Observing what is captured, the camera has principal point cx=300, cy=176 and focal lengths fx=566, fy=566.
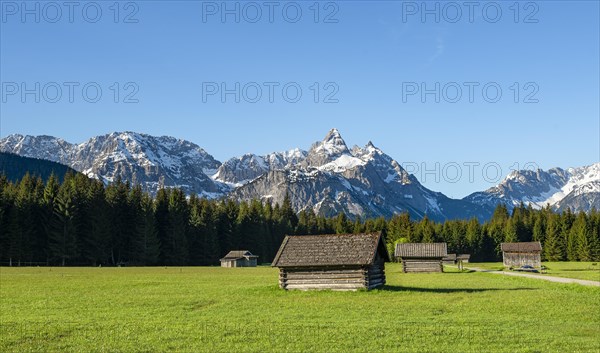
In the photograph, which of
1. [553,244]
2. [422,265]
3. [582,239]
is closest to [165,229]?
[422,265]

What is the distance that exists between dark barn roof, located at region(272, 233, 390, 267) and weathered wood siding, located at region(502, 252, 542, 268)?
7194 cm

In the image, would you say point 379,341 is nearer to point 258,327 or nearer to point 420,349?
point 420,349

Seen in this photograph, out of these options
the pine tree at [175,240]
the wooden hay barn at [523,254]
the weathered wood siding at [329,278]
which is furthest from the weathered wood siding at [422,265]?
the pine tree at [175,240]

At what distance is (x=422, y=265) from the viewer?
8688 cm

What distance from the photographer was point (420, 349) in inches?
749

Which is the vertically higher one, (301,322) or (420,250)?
(420,250)

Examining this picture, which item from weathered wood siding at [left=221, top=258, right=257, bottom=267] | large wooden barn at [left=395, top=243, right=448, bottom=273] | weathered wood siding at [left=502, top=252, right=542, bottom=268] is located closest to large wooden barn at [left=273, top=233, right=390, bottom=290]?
large wooden barn at [left=395, top=243, right=448, bottom=273]

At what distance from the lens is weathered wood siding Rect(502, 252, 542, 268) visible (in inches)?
4247

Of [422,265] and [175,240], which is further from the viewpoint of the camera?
[175,240]

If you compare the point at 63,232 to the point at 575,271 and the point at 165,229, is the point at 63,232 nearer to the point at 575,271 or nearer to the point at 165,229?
the point at 165,229

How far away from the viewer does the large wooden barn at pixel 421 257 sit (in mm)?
85562

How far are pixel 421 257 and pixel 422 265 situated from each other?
64.9 inches

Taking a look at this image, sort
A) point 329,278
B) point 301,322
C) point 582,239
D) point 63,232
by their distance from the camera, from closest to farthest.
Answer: point 301,322, point 329,278, point 63,232, point 582,239

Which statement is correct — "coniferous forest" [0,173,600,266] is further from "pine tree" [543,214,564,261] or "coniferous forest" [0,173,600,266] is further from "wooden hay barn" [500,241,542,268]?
"wooden hay barn" [500,241,542,268]
